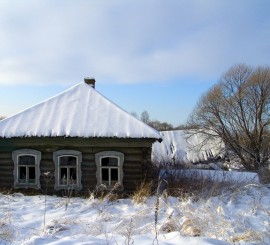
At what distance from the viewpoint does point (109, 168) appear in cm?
1164

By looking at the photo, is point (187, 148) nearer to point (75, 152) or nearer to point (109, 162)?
point (109, 162)

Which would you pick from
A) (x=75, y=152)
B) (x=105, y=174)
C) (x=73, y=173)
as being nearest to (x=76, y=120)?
(x=75, y=152)

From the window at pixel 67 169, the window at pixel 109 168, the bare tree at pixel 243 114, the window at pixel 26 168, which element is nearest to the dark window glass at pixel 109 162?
the window at pixel 109 168

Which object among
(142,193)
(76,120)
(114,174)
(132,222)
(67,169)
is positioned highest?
(76,120)

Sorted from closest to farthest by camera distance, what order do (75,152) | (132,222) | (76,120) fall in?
(132,222) → (75,152) → (76,120)

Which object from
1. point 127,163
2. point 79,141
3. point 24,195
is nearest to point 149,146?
point 127,163

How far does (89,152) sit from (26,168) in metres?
2.41

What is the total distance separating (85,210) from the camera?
8906mm

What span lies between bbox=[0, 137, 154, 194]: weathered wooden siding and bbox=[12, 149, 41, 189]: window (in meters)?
0.15

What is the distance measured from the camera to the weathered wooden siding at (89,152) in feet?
37.6

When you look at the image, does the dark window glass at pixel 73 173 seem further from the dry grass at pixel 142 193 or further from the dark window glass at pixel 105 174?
the dry grass at pixel 142 193

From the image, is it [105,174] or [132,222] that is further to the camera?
[105,174]

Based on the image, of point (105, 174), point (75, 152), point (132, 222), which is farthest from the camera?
point (105, 174)

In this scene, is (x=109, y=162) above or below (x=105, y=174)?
above
